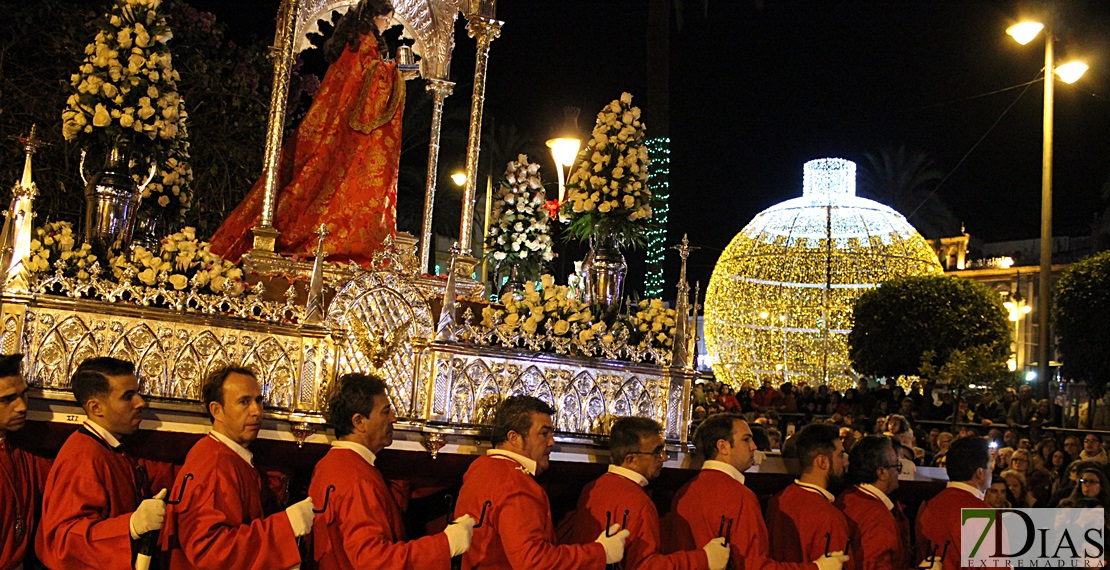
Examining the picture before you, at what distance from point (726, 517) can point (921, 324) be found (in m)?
19.9

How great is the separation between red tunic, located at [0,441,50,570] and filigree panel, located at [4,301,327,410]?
98 centimetres

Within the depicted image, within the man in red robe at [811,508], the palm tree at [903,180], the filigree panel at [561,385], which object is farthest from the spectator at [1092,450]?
the palm tree at [903,180]

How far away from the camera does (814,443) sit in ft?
19.1

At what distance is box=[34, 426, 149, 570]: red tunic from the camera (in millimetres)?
4121

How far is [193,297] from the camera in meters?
6.00

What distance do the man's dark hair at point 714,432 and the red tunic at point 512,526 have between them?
1034 millimetres

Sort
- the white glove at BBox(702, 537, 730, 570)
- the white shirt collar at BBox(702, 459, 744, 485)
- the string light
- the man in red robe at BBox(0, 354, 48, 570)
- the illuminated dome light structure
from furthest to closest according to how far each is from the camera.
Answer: the illuminated dome light structure < the string light < the white shirt collar at BBox(702, 459, 744, 485) < the white glove at BBox(702, 537, 730, 570) < the man in red robe at BBox(0, 354, 48, 570)

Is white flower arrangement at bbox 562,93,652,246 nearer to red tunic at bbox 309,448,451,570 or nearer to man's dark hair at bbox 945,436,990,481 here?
man's dark hair at bbox 945,436,990,481

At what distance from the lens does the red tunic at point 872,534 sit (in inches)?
Answer: 231

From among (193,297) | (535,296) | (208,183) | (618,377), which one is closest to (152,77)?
(193,297)

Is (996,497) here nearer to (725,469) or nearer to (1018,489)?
(1018,489)

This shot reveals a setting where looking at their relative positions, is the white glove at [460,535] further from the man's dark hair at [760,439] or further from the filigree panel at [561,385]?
the man's dark hair at [760,439]

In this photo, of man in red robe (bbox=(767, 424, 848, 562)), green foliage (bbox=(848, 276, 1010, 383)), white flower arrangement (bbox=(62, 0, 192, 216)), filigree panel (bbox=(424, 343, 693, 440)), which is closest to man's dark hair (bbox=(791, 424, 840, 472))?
man in red robe (bbox=(767, 424, 848, 562))

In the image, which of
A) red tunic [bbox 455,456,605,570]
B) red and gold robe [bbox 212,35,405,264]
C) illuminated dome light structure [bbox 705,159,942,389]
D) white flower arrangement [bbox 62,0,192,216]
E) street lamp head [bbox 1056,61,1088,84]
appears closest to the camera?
red tunic [bbox 455,456,605,570]
